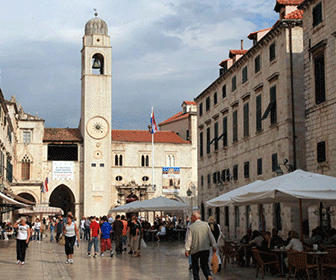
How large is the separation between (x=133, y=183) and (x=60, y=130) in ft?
32.7

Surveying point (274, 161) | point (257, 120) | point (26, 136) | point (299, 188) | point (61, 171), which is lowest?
point (299, 188)

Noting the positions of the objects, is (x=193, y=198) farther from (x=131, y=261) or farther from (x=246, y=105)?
(x=131, y=261)

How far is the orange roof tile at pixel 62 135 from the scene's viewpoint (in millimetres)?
61531

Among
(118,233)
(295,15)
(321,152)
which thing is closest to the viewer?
(321,152)

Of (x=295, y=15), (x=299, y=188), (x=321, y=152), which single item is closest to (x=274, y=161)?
(x=321, y=152)

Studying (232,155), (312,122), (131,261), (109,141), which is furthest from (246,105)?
(109,141)

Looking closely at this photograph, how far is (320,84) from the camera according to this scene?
22281mm

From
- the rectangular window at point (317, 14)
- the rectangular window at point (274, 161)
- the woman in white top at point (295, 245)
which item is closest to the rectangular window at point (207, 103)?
the rectangular window at point (274, 161)

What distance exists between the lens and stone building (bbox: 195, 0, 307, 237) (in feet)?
89.1

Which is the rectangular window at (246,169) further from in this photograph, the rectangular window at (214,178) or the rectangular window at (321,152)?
the rectangular window at (321,152)

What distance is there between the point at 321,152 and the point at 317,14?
5.51m

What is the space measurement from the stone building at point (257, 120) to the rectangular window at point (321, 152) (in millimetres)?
2917

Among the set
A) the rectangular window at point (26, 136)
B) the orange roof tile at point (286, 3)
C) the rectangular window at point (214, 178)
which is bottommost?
the rectangular window at point (214, 178)

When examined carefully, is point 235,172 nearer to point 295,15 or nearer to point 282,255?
point 295,15
